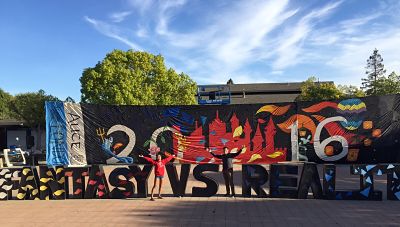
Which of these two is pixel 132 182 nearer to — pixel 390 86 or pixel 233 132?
pixel 233 132

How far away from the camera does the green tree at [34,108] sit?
1593 inches

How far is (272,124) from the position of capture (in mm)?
13453

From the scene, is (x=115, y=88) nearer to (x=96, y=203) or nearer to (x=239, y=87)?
(x=96, y=203)

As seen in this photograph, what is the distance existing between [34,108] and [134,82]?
14130 mm

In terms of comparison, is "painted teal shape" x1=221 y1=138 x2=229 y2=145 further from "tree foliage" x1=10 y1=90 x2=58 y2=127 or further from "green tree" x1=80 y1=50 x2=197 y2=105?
"tree foliage" x1=10 y1=90 x2=58 y2=127

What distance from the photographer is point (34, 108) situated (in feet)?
133

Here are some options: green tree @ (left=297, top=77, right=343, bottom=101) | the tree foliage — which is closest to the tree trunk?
the tree foliage

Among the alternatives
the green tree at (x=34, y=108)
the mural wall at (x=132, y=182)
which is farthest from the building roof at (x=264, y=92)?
the mural wall at (x=132, y=182)

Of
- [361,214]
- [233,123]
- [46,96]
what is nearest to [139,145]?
[233,123]

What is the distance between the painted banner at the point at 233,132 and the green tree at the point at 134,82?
56.1ft

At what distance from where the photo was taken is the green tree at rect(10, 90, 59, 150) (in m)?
40.5

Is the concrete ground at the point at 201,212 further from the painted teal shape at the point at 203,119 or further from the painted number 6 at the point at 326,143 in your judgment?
the painted teal shape at the point at 203,119

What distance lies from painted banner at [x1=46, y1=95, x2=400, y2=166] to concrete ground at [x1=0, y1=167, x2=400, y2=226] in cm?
305

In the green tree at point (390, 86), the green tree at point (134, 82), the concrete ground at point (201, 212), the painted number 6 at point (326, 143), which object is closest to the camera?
the concrete ground at point (201, 212)
